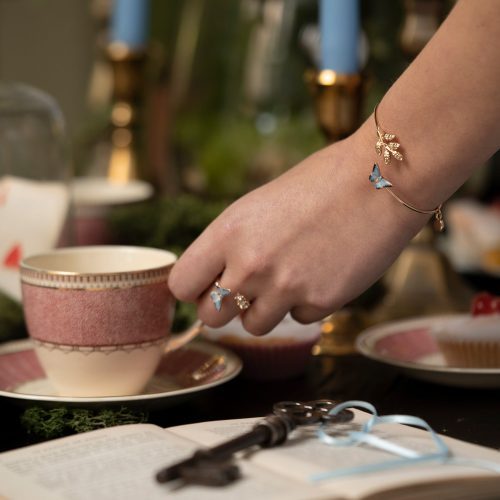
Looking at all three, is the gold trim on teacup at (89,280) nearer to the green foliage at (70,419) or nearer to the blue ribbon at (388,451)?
the green foliage at (70,419)

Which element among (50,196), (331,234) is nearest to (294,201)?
(331,234)

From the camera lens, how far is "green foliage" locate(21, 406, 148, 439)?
708 millimetres

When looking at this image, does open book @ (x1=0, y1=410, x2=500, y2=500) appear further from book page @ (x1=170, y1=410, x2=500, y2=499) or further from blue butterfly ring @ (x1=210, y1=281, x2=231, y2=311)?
blue butterfly ring @ (x1=210, y1=281, x2=231, y2=311)

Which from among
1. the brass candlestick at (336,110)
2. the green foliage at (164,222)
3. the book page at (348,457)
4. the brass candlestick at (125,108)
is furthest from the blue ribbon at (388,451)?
the brass candlestick at (125,108)

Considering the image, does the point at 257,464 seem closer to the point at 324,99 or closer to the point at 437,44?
the point at 437,44

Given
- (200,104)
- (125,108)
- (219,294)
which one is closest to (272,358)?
(219,294)

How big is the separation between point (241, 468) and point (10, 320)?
1.38ft

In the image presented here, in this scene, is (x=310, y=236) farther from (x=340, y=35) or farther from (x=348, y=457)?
(x=340, y=35)

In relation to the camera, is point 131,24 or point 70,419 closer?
point 70,419

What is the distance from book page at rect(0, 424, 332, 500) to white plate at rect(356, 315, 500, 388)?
10.1 inches

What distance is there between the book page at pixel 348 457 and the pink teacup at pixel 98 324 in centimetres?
13

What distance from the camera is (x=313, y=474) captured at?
1.82 ft

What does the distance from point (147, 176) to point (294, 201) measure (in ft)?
2.84

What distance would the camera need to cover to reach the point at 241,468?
57 centimetres
